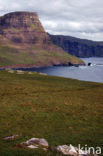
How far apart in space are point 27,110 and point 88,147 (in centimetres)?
1737

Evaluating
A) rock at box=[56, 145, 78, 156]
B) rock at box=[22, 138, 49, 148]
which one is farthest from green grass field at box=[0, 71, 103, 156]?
rock at box=[56, 145, 78, 156]

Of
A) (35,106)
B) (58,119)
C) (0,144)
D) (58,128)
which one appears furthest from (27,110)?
(0,144)

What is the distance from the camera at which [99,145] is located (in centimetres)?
2183

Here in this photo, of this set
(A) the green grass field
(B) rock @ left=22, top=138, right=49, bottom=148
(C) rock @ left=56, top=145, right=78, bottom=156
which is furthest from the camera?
(A) the green grass field

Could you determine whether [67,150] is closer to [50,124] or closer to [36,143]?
[36,143]

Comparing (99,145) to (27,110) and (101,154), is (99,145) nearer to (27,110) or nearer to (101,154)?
(101,154)

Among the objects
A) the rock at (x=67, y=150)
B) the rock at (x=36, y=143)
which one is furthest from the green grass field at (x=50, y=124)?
the rock at (x=67, y=150)

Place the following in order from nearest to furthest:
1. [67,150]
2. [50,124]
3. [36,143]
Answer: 1. [67,150]
2. [36,143]
3. [50,124]

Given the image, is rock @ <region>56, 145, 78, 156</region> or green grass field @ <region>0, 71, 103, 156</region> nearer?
rock @ <region>56, 145, 78, 156</region>

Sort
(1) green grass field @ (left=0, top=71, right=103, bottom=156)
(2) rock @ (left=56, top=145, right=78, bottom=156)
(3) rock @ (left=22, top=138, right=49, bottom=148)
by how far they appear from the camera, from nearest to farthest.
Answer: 1. (2) rock @ (left=56, top=145, right=78, bottom=156)
2. (3) rock @ (left=22, top=138, right=49, bottom=148)
3. (1) green grass field @ (left=0, top=71, right=103, bottom=156)

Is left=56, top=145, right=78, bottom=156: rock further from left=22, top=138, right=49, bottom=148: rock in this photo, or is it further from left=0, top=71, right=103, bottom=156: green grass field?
left=22, top=138, right=49, bottom=148: rock

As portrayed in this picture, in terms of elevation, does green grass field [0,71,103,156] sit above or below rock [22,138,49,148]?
below

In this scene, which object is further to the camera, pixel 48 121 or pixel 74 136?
pixel 48 121

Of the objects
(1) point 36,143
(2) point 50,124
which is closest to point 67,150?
(1) point 36,143
